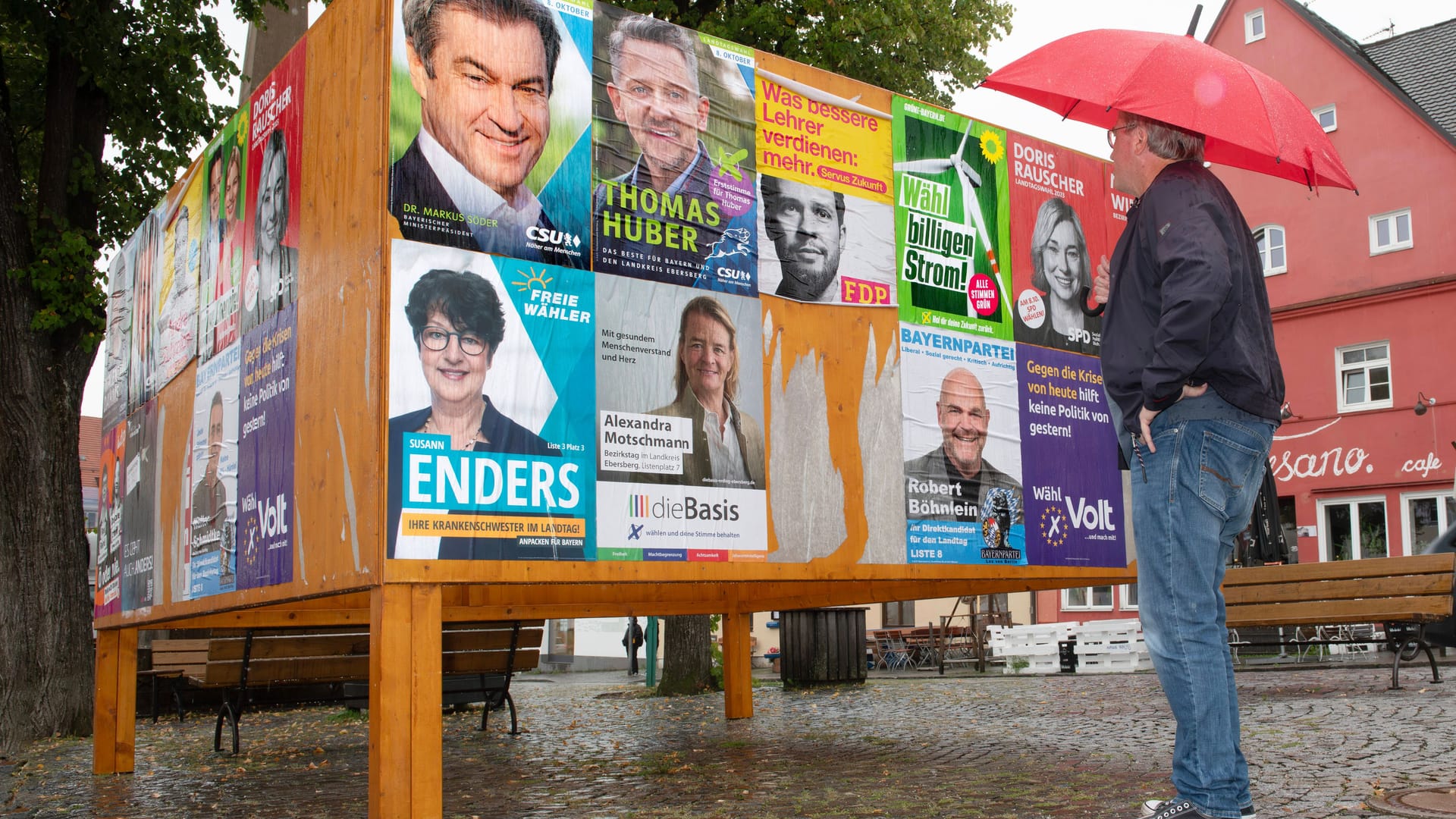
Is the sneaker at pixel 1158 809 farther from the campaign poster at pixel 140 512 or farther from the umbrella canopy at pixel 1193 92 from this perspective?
the campaign poster at pixel 140 512

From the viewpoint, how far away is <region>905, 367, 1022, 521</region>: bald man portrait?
20.8 feet

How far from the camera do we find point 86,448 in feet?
172

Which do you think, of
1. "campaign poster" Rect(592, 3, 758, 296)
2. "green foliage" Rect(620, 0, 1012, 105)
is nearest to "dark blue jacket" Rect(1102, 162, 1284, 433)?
"campaign poster" Rect(592, 3, 758, 296)

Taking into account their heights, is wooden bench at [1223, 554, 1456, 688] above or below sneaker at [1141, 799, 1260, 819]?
above

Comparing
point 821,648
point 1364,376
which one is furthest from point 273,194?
point 1364,376

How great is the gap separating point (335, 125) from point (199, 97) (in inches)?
364

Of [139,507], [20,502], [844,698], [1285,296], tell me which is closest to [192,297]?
[139,507]

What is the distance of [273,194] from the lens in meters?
6.04

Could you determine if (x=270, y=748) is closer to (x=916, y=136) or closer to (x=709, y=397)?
(x=709, y=397)

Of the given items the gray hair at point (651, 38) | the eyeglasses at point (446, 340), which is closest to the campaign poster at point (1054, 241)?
the gray hair at point (651, 38)

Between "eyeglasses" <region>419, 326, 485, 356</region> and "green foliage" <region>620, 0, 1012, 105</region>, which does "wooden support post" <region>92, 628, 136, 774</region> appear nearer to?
"eyeglasses" <region>419, 326, 485, 356</region>

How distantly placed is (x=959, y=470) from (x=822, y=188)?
1.63m

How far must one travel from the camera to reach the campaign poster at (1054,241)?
7.09 meters

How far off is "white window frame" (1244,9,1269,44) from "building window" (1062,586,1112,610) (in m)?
14.5
